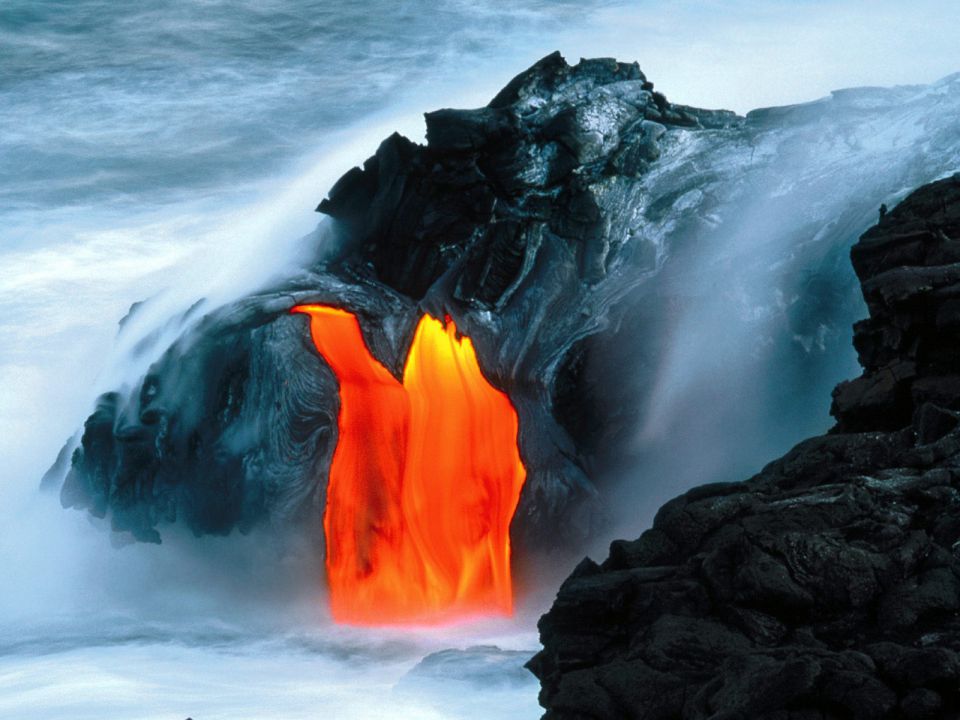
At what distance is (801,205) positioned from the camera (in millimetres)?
15453

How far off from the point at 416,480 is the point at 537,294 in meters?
2.28

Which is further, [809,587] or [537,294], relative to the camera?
[537,294]

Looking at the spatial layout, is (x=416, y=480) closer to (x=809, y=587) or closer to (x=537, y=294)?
(x=537, y=294)

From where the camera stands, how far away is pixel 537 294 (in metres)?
14.9

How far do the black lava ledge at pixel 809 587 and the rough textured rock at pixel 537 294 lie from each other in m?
3.48

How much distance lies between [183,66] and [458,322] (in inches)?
827

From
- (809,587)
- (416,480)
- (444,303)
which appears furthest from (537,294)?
(809,587)

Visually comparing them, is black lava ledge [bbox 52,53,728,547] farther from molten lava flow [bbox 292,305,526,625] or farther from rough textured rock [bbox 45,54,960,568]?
molten lava flow [bbox 292,305,526,625]

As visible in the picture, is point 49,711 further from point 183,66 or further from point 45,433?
point 183,66

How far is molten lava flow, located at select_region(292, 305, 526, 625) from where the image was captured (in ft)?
49.2

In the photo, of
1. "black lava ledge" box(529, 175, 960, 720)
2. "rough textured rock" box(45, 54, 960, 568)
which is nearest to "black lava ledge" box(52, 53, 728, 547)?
"rough textured rock" box(45, 54, 960, 568)

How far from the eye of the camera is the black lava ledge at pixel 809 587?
26.7 ft

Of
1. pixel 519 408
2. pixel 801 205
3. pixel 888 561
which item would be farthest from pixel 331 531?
pixel 888 561

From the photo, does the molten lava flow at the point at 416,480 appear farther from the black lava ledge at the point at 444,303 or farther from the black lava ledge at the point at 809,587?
the black lava ledge at the point at 809,587
